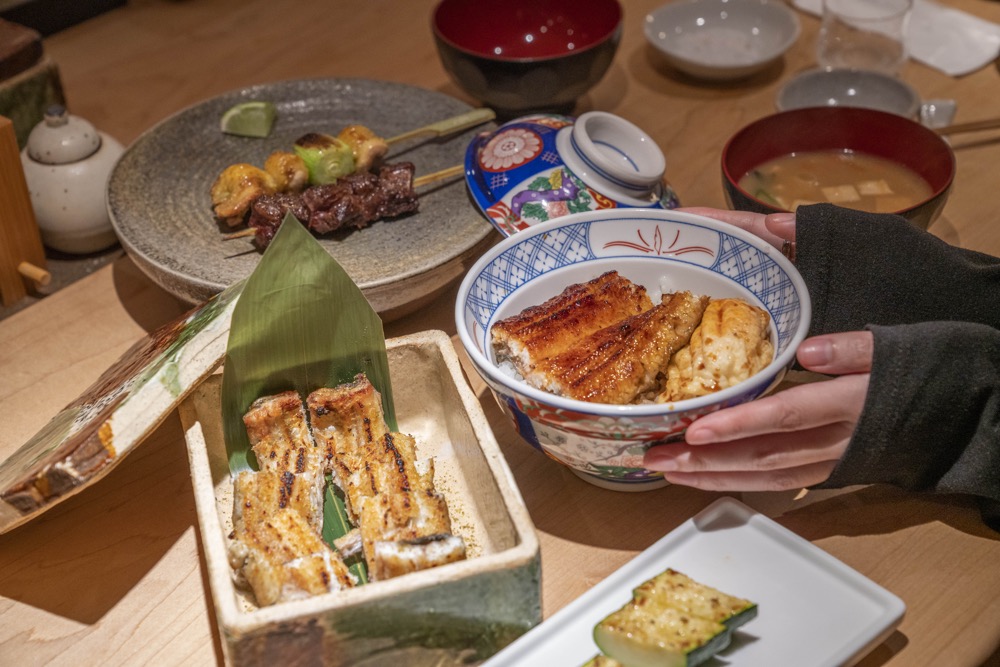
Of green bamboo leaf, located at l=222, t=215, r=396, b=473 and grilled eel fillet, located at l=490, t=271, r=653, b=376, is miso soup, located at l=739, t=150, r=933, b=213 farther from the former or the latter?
green bamboo leaf, located at l=222, t=215, r=396, b=473

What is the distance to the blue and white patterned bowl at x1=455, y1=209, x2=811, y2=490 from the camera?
1178 millimetres

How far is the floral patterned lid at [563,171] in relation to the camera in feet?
5.61

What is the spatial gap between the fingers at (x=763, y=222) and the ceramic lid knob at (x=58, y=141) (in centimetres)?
129

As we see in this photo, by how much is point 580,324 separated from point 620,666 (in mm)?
489

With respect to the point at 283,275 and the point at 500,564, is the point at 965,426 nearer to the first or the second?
the point at 500,564

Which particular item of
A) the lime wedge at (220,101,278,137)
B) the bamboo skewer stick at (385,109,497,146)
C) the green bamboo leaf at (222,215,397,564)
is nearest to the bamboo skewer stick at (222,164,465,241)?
the bamboo skewer stick at (385,109,497,146)

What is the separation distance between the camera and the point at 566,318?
137 cm

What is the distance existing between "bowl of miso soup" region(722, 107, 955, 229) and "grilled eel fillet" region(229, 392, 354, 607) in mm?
930

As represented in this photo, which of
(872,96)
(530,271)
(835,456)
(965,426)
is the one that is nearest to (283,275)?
(530,271)

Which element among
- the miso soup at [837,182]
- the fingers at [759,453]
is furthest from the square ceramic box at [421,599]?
the miso soup at [837,182]

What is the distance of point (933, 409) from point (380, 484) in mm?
737

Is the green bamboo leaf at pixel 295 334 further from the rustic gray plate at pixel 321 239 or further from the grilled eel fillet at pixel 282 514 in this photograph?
the rustic gray plate at pixel 321 239

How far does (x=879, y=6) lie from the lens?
259 cm

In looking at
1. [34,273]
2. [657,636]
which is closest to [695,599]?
[657,636]
